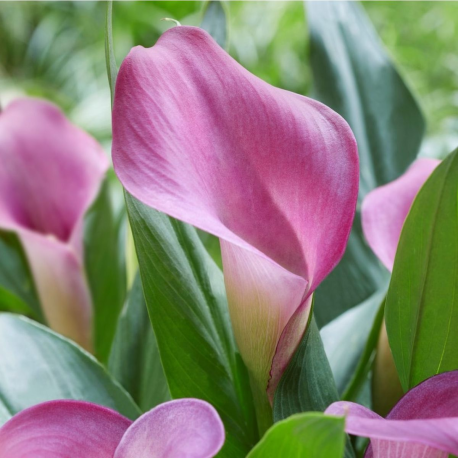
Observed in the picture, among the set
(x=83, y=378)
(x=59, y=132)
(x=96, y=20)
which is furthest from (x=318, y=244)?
(x=96, y=20)

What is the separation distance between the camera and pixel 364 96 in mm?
396

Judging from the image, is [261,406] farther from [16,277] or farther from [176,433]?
[16,277]

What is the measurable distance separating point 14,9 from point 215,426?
2512mm

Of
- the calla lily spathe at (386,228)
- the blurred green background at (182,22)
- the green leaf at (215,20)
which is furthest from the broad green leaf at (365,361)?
the blurred green background at (182,22)

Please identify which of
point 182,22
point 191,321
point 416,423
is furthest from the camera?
point 182,22

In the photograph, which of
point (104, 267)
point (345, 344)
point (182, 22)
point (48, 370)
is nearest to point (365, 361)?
point (345, 344)

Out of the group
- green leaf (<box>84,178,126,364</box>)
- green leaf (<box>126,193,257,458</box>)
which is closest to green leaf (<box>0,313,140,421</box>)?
green leaf (<box>126,193,257,458</box>)

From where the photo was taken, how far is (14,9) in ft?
7.70

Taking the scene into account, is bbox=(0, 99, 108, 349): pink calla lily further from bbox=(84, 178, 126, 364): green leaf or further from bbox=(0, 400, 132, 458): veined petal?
bbox=(0, 400, 132, 458): veined petal

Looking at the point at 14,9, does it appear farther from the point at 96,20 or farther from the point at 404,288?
the point at 404,288

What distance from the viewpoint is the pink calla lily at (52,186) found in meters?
0.37

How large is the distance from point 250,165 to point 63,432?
0.32 ft

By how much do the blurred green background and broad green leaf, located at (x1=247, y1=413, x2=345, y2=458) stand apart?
136cm

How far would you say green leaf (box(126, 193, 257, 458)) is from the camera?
0.22m
